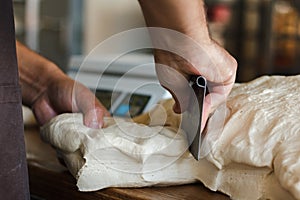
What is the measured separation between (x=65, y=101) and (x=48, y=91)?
61 mm

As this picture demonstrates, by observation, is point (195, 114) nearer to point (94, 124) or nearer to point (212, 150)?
point (212, 150)

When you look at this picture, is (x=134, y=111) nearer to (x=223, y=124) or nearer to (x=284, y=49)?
(x=223, y=124)

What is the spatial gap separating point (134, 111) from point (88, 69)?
0.30 m

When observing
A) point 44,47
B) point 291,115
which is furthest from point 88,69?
point 44,47

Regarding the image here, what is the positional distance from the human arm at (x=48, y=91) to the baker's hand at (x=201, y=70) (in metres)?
0.17

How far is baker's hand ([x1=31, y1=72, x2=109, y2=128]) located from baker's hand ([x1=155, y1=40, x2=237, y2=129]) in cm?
14

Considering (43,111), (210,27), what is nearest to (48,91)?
(43,111)

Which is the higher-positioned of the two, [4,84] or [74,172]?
[4,84]

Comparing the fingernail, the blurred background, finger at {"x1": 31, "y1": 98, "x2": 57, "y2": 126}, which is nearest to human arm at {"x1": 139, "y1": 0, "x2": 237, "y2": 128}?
the fingernail

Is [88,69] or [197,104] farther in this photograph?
[88,69]

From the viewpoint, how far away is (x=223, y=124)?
2.01 ft

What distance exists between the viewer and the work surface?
2.00 ft

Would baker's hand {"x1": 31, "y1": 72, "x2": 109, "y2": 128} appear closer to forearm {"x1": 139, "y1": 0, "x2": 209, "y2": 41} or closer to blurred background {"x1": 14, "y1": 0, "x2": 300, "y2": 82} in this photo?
forearm {"x1": 139, "y1": 0, "x2": 209, "y2": 41}

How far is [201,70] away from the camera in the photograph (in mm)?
577
